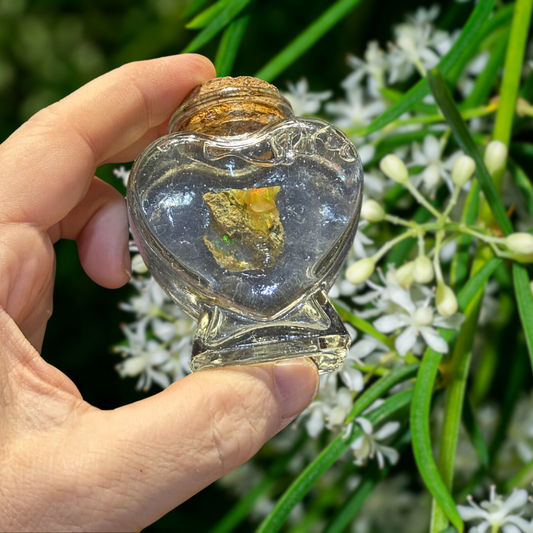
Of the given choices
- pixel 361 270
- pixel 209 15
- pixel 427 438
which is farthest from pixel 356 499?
pixel 209 15

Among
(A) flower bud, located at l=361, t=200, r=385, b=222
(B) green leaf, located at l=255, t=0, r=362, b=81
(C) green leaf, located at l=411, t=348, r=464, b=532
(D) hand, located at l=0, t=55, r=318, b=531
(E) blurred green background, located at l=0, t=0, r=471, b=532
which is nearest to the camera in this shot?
(D) hand, located at l=0, t=55, r=318, b=531

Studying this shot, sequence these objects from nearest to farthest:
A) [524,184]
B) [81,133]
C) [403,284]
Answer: [81,133] < [403,284] < [524,184]

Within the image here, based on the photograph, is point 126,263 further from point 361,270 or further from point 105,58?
point 105,58

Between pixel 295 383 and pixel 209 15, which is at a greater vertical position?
pixel 209 15

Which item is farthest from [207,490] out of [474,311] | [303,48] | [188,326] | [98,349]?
[303,48]

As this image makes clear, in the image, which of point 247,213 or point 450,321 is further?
point 450,321

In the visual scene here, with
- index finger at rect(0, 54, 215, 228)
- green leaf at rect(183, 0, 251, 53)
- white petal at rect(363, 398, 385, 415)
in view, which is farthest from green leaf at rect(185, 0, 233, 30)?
white petal at rect(363, 398, 385, 415)

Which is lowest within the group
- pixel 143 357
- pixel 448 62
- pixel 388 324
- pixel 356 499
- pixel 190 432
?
pixel 356 499

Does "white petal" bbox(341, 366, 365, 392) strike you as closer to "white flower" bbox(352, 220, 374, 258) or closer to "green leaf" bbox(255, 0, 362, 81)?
"white flower" bbox(352, 220, 374, 258)
